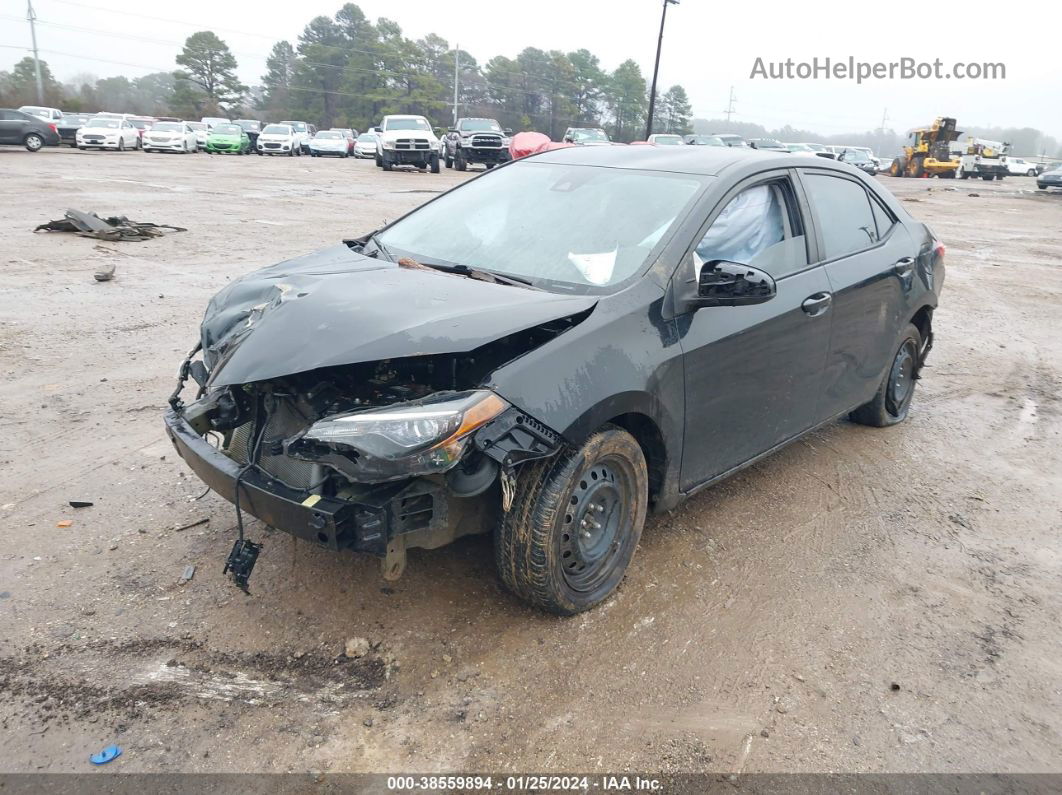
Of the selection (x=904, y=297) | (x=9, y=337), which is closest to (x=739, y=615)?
Result: (x=904, y=297)

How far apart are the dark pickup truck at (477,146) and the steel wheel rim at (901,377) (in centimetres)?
2644

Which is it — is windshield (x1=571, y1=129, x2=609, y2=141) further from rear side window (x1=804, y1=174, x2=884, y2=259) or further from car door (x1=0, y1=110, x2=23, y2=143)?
rear side window (x1=804, y1=174, x2=884, y2=259)

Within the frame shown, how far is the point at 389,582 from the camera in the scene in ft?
10.9

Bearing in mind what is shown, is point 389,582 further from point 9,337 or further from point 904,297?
point 9,337

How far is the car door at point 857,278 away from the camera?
4215mm

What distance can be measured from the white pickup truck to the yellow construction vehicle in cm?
2902

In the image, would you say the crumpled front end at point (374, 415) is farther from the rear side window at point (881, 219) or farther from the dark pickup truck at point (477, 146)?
the dark pickup truck at point (477, 146)

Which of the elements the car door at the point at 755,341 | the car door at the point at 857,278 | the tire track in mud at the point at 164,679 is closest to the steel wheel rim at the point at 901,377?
the car door at the point at 857,278

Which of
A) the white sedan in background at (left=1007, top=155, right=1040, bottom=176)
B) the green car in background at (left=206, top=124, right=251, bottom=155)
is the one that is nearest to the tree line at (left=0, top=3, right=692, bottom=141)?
the white sedan in background at (left=1007, top=155, right=1040, bottom=176)

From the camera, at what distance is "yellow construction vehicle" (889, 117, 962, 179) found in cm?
4319

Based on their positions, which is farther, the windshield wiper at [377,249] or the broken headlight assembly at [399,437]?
the windshield wiper at [377,249]

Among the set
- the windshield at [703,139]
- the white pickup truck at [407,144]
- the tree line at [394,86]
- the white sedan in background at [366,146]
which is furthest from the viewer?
the tree line at [394,86]

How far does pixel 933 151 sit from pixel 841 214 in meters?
45.7

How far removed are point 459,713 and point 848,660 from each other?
1.47 metres
